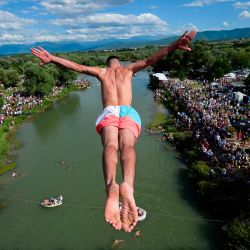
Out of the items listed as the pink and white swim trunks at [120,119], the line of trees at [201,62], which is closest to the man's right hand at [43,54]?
the pink and white swim trunks at [120,119]

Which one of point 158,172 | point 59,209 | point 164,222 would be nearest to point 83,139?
point 158,172

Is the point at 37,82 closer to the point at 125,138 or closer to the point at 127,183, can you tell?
the point at 125,138

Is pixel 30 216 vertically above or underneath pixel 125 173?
underneath

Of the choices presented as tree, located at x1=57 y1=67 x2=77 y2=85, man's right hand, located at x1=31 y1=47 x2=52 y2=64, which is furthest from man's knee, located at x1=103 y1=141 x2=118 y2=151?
tree, located at x1=57 y1=67 x2=77 y2=85

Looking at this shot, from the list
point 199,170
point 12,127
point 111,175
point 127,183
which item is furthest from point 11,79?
point 127,183

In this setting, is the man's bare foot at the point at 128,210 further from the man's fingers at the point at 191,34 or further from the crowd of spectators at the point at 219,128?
the crowd of spectators at the point at 219,128

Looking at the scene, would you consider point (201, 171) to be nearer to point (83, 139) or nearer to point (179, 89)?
point (83, 139)
